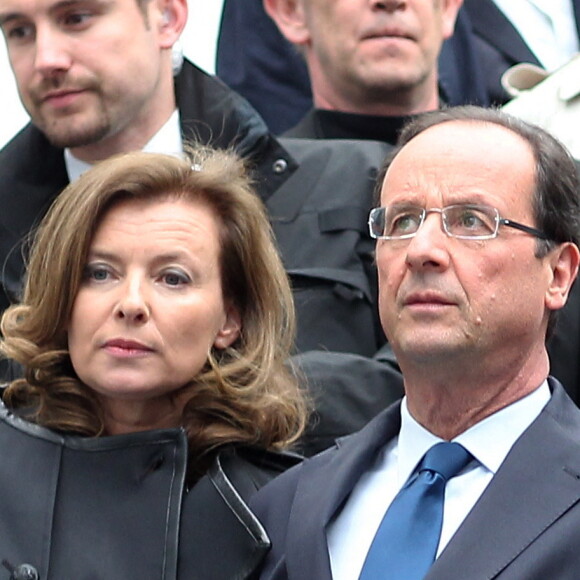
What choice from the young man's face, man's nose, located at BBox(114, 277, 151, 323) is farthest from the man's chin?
man's nose, located at BBox(114, 277, 151, 323)

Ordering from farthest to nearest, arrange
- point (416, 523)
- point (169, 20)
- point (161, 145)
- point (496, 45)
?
point (496, 45) → point (169, 20) → point (161, 145) → point (416, 523)

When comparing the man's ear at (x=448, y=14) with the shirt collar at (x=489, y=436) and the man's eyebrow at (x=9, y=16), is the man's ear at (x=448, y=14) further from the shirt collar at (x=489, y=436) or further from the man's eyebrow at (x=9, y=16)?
the shirt collar at (x=489, y=436)

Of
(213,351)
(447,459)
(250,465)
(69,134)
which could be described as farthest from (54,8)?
(447,459)

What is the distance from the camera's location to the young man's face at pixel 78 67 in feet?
17.7

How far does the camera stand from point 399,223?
3.94m

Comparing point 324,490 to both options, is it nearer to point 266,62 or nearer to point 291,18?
point 291,18

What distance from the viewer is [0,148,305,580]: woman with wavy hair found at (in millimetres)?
4098

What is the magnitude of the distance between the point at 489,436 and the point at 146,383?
2.81 ft

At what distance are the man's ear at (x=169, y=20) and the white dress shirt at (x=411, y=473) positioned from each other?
2.17 metres

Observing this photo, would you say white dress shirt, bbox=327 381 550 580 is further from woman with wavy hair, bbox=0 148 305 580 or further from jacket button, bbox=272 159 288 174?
jacket button, bbox=272 159 288 174

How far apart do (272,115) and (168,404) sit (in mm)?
2652

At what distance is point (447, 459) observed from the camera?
3777mm

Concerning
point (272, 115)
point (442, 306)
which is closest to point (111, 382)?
point (442, 306)

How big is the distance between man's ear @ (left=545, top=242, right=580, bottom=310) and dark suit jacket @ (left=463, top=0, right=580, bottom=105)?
2724 mm
